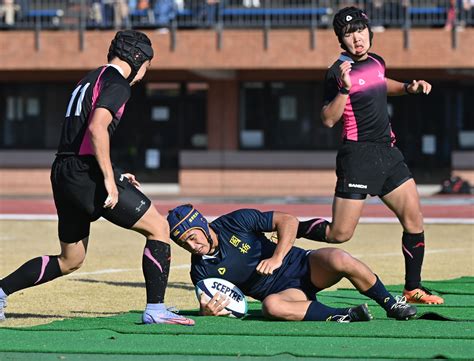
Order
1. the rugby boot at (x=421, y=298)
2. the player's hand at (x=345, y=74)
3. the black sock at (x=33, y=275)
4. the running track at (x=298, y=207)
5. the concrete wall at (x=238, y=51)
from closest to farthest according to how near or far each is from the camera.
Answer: the black sock at (x=33, y=275) < the player's hand at (x=345, y=74) < the rugby boot at (x=421, y=298) < the running track at (x=298, y=207) < the concrete wall at (x=238, y=51)

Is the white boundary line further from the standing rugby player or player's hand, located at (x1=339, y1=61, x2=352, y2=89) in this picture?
the standing rugby player

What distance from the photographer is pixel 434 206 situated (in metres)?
24.5

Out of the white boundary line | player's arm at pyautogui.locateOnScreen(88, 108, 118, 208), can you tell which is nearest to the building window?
the white boundary line

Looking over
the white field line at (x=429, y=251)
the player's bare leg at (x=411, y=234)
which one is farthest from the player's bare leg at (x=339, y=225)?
the white field line at (x=429, y=251)

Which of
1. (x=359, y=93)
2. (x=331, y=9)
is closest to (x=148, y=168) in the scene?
(x=331, y=9)

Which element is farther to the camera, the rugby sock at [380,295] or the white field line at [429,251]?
the white field line at [429,251]

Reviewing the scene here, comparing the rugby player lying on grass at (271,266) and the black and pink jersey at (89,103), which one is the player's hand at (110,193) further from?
the rugby player lying on grass at (271,266)

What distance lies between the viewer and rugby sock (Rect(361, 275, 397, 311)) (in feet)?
25.5

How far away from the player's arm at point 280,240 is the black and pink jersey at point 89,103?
1305 millimetres

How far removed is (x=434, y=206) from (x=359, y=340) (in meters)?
17.8

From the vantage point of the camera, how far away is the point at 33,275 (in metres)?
8.18

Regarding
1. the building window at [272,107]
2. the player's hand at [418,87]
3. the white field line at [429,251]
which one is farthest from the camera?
the building window at [272,107]

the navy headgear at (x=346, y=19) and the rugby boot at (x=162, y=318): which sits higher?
the navy headgear at (x=346, y=19)

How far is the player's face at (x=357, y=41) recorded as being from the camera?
8766 mm
